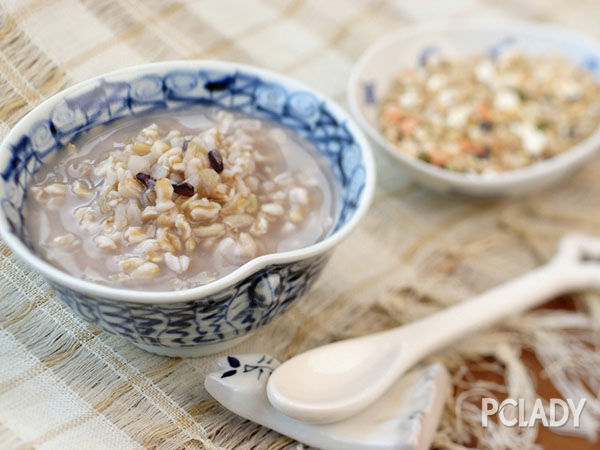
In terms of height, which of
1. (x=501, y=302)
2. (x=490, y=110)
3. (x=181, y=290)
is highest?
(x=181, y=290)

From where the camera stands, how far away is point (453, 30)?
4.44 feet

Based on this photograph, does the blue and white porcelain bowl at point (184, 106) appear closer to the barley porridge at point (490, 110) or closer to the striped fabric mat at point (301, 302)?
the striped fabric mat at point (301, 302)

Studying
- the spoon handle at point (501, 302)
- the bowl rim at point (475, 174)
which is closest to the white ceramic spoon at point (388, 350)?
the spoon handle at point (501, 302)

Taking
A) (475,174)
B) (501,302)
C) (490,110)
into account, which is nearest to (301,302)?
(501,302)

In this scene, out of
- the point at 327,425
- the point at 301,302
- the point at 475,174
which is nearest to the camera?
the point at 327,425

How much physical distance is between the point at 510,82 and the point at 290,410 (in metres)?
0.78

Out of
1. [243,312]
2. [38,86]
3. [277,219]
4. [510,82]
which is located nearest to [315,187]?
[277,219]

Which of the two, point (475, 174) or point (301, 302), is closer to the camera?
point (301, 302)

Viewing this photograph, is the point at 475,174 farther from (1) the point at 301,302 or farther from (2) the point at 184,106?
(2) the point at 184,106

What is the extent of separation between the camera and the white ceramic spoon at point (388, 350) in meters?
0.79

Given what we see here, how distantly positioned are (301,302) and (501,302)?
0.28 metres

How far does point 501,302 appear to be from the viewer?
3.30ft

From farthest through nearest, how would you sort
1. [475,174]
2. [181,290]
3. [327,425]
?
[475,174] → [327,425] → [181,290]

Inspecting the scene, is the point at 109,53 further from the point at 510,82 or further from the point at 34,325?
the point at 510,82
